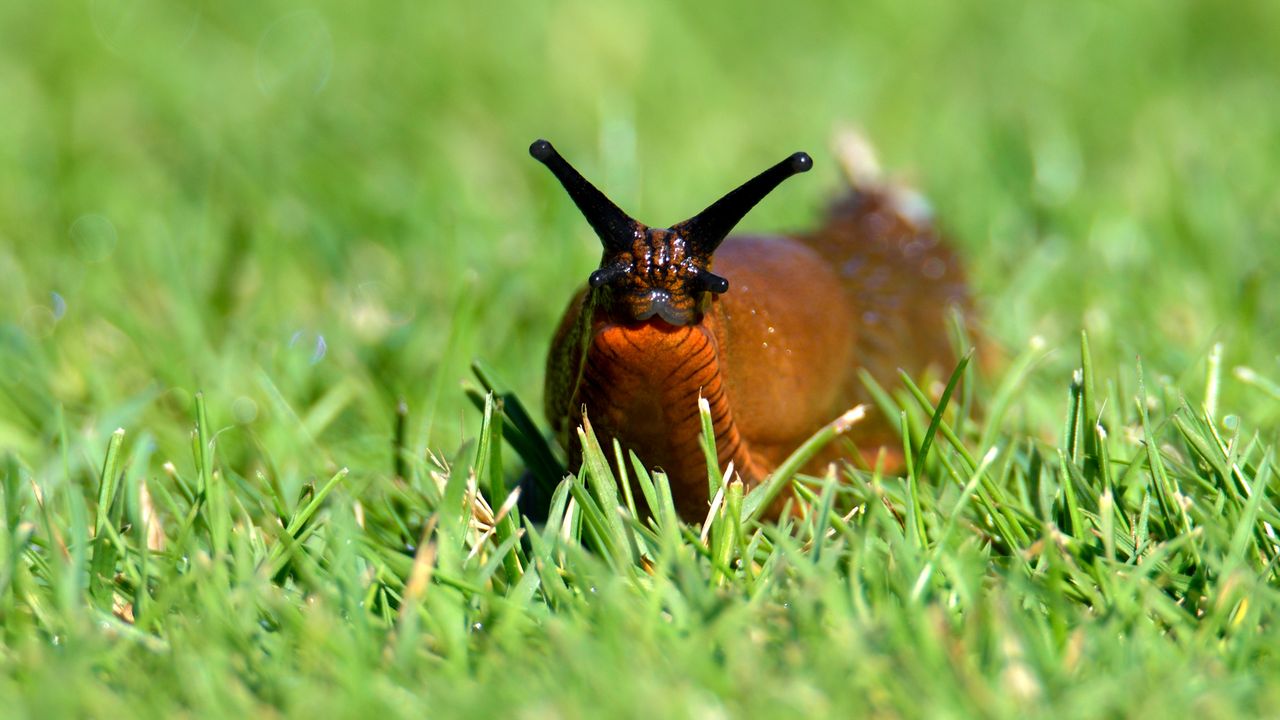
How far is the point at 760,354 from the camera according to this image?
3.04 m

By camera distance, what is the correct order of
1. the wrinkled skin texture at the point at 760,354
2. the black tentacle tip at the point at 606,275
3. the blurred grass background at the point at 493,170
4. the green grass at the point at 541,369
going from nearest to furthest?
the green grass at the point at 541,369 < the black tentacle tip at the point at 606,275 < the wrinkled skin texture at the point at 760,354 < the blurred grass background at the point at 493,170

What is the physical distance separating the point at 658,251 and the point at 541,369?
4.65ft

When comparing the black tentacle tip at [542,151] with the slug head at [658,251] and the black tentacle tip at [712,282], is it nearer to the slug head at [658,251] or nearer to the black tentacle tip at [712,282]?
the slug head at [658,251]

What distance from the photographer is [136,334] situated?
3.97 m

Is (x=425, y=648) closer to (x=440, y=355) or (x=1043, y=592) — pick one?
(x=1043, y=592)

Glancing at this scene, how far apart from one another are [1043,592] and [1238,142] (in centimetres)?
380

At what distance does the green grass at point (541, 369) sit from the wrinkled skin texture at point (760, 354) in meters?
0.14

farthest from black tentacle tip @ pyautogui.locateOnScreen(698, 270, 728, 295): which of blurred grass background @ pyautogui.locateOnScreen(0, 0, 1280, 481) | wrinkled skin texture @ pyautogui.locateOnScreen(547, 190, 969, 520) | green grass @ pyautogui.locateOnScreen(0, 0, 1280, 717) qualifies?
blurred grass background @ pyautogui.locateOnScreen(0, 0, 1280, 481)

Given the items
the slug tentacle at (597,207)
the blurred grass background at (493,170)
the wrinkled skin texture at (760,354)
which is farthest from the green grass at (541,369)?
the slug tentacle at (597,207)

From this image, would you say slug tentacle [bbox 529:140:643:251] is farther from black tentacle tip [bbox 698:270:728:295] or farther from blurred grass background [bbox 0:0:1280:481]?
blurred grass background [bbox 0:0:1280:481]

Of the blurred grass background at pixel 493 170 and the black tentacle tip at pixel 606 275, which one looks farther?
the blurred grass background at pixel 493 170

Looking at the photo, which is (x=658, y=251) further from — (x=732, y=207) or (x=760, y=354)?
(x=760, y=354)

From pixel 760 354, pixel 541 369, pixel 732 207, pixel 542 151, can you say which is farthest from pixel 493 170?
pixel 732 207

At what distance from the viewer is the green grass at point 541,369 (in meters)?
2.13
